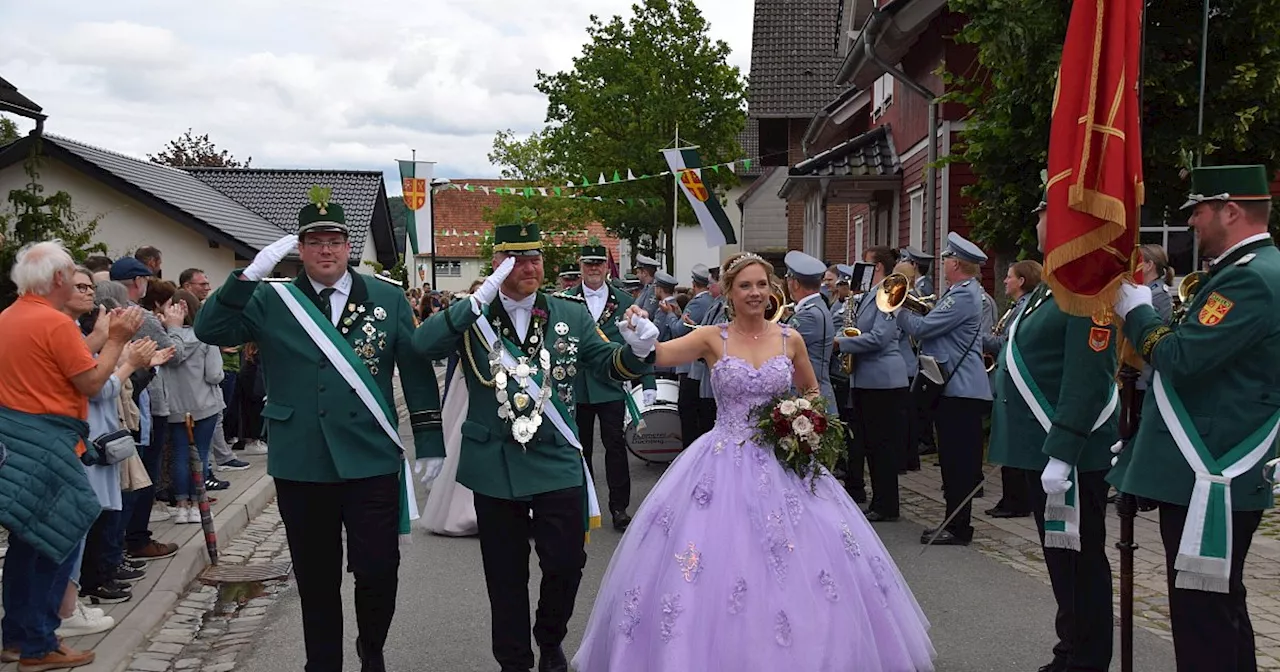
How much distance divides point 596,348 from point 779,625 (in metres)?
1.69

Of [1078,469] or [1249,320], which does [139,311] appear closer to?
[1078,469]

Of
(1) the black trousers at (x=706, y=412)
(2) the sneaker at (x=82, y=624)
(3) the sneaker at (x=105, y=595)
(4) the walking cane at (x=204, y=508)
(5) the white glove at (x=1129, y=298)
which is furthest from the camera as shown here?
(1) the black trousers at (x=706, y=412)

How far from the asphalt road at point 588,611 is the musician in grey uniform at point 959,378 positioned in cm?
44

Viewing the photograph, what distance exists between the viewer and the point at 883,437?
946 cm

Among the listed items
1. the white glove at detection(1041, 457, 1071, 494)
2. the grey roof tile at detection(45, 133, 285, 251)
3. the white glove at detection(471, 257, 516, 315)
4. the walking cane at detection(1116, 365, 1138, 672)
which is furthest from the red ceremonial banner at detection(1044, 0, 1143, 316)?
the grey roof tile at detection(45, 133, 285, 251)

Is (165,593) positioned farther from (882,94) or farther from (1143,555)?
(882,94)

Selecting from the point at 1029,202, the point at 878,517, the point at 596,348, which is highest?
the point at 1029,202

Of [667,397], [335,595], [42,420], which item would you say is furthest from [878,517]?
[42,420]

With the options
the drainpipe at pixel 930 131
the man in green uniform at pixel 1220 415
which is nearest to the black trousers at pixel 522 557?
the man in green uniform at pixel 1220 415

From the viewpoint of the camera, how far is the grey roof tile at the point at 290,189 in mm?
32750

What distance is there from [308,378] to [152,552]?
3667 mm

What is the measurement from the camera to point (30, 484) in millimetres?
5488

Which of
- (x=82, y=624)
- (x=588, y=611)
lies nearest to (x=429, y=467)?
(x=588, y=611)

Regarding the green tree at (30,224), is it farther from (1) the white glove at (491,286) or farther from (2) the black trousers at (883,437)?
(2) the black trousers at (883,437)
